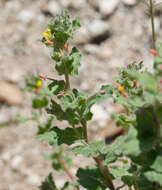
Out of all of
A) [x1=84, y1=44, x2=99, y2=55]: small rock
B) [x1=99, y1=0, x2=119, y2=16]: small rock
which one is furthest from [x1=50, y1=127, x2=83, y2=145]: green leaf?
[x1=99, y1=0, x2=119, y2=16]: small rock

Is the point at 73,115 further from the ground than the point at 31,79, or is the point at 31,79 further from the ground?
the point at 31,79

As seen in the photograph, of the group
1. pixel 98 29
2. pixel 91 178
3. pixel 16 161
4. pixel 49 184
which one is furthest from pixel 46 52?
pixel 91 178

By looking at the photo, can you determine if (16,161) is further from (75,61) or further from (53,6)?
(53,6)

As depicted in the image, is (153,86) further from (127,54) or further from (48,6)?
(48,6)

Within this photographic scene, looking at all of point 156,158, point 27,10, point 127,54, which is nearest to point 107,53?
point 127,54

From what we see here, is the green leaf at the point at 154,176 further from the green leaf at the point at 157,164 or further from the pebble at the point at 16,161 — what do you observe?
the pebble at the point at 16,161

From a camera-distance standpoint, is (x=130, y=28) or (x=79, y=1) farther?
(x=79, y=1)

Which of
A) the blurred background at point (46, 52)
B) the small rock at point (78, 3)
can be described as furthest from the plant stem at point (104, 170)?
the small rock at point (78, 3)

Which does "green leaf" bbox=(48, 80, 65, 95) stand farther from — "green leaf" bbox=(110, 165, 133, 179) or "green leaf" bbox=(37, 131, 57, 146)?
"green leaf" bbox=(110, 165, 133, 179)
